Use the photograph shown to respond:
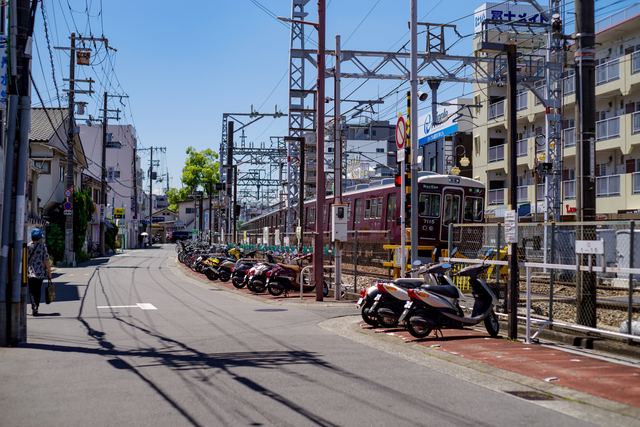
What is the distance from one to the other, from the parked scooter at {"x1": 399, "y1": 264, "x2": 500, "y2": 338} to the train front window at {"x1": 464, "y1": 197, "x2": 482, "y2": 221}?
12.5 m

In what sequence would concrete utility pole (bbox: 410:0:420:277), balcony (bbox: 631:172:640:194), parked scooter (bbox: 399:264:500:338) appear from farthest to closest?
balcony (bbox: 631:172:640:194), concrete utility pole (bbox: 410:0:420:277), parked scooter (bbox: 399:264:500:338)

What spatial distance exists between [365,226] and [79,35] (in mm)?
20720

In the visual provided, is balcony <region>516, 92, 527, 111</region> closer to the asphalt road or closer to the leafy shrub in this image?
the asphalt road

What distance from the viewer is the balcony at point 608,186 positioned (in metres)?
28.0

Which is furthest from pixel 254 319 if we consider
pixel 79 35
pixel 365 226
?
pixel 79 35

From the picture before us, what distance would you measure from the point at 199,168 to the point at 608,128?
162 ft

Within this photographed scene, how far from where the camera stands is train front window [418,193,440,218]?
841 inches

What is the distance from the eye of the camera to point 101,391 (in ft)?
19.5

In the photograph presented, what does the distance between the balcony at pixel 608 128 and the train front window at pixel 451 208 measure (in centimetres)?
1093

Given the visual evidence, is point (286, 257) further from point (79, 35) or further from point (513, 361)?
point (79, 35)

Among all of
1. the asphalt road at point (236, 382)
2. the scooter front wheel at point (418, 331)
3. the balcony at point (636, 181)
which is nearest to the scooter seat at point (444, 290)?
the scooter front wheel at point (418, 331)

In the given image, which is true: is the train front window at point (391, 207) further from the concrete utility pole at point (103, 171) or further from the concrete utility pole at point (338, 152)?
the concrete utility pole at point (103, 171)

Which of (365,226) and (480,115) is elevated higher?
(480,115)

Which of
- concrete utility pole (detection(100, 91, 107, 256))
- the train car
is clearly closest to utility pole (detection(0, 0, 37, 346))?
the train car
